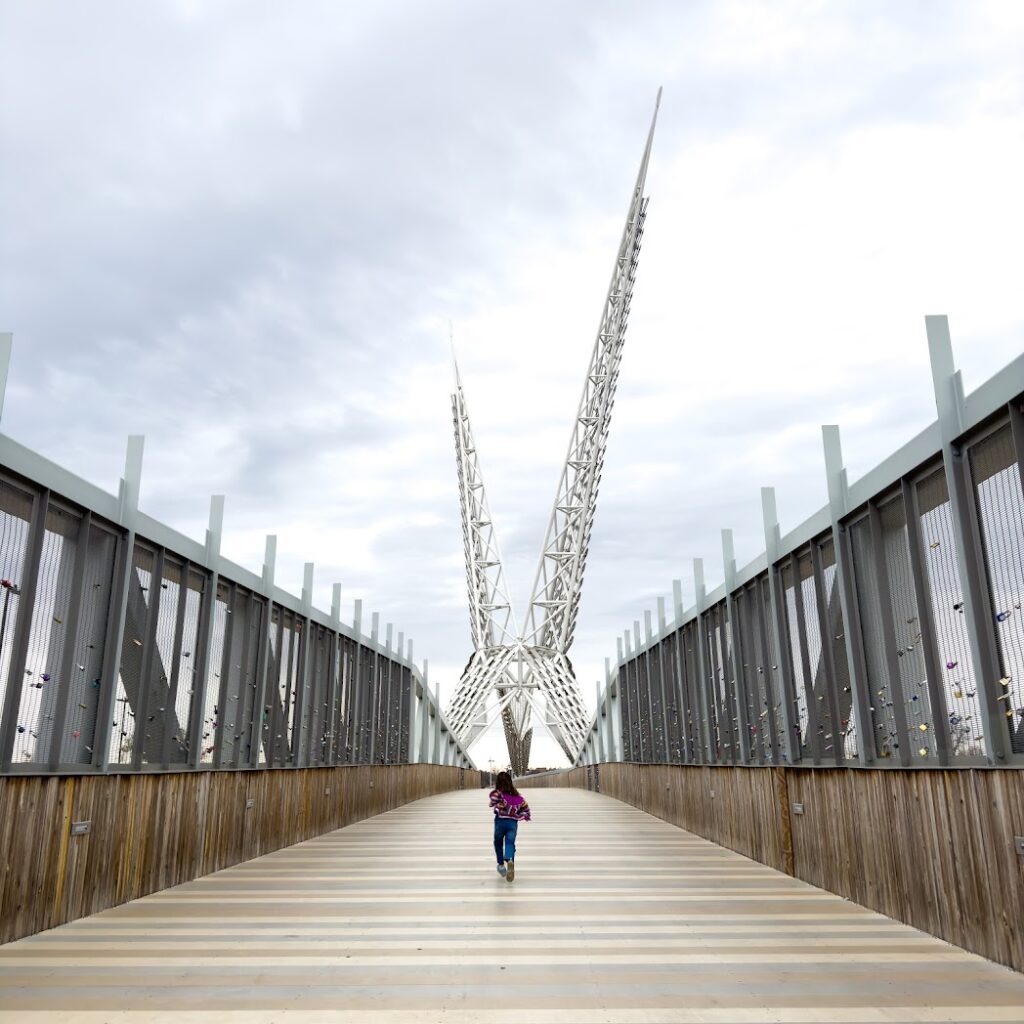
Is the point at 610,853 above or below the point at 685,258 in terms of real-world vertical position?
below

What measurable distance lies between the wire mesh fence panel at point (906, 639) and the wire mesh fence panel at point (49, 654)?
7225 millimetres

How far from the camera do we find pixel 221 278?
14461mm

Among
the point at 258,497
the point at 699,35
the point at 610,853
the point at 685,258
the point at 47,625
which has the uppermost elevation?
the point at 685,258

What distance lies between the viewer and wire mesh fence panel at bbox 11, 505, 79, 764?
22.7 feet

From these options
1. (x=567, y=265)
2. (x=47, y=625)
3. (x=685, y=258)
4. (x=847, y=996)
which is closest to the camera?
(x=847, y=996)

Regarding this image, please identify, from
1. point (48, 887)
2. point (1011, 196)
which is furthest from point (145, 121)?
point (1011, 196)

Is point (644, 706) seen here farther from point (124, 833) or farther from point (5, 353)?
point (5, 353)

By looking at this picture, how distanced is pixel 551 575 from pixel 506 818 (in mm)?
40264

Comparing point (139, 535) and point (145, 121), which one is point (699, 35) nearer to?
point (145, 121)

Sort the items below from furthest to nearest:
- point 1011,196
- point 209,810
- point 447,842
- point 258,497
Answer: point 258,497
point 447,842
point 209,810
point 1011,196

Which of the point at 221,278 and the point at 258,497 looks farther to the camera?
the point at 258,497

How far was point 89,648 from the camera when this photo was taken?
7938mm

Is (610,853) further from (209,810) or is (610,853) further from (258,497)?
(258,497)

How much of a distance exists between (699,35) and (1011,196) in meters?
9.01
